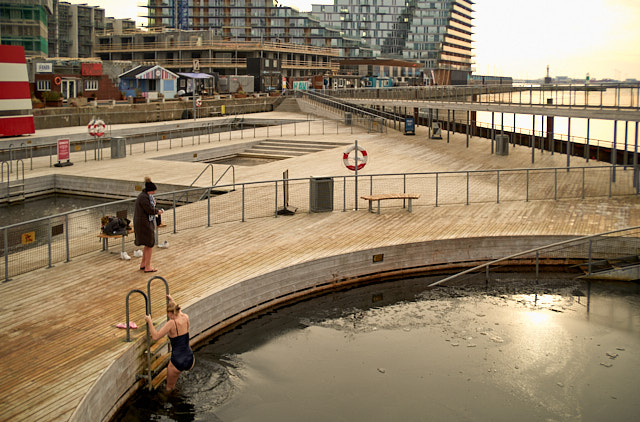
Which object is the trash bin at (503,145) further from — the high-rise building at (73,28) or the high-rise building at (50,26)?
the high-rise building at (73,28)

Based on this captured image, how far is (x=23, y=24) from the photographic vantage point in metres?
80.4

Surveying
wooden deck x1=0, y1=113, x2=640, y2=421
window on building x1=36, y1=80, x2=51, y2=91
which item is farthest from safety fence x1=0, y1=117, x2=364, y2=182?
window on building x1=36, y1=80, x2=51, y2=91

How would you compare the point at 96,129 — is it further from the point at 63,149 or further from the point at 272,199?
the point at 272,199

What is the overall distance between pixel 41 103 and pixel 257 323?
3897 centimetres

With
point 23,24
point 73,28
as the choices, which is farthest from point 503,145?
point 73,28

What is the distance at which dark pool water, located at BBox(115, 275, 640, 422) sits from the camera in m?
10.9

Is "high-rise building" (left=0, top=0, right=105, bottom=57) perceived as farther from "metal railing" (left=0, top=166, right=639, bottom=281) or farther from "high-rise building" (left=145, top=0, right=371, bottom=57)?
"metal railing" (left=0, top=166, right=639, bottom=281)

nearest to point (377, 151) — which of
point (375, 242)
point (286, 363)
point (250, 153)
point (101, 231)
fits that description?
point (250, 153)

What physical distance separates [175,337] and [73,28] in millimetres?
137292

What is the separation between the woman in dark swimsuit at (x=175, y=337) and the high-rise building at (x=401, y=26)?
17120 centimetres

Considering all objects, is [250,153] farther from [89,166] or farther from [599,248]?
[599,248]

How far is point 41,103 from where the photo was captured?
157 ft

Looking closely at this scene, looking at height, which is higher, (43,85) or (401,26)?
(401,26)

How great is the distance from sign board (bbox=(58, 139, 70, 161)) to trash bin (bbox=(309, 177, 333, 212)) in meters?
14.4
